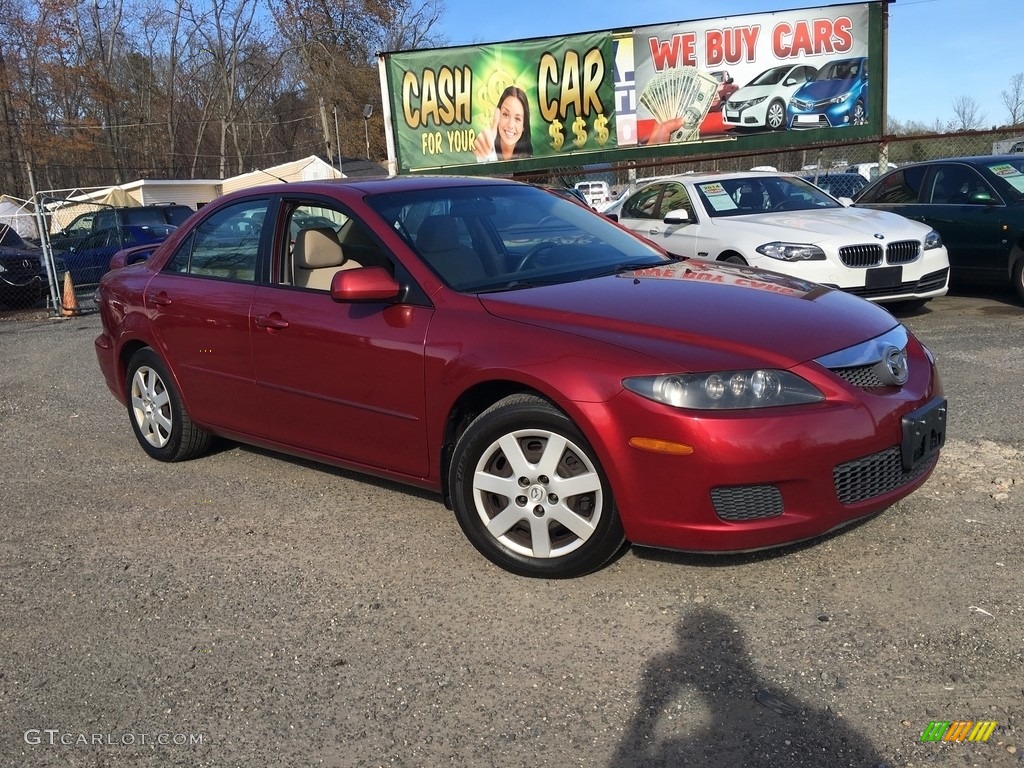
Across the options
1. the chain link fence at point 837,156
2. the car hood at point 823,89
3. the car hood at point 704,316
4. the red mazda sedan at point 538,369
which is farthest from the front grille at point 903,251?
the car hood at point 823,89

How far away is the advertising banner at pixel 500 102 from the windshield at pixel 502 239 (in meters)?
14.4

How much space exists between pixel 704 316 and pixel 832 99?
53.7 feet

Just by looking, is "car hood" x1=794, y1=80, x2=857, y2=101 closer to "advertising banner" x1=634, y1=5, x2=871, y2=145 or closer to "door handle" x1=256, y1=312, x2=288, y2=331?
"advertising banner" x1=634, y1=5, x2=871, y2=145

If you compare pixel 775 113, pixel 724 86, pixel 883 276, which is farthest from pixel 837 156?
pixel 883 276

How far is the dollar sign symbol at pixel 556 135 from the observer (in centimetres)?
1883

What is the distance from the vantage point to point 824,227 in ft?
27.7

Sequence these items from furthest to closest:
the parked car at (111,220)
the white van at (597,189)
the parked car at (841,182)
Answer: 1. the white van at (597,189)
2. the parked car at (841,182)
3. the parked car at (111,220)

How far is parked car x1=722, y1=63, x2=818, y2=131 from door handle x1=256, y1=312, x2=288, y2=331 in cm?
1563

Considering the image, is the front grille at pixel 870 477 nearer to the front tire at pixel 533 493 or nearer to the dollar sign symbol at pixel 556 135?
the front tire at pixel 533 493

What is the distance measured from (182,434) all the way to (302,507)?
45.0 inches

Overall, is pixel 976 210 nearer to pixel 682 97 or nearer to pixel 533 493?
pixel 533 493

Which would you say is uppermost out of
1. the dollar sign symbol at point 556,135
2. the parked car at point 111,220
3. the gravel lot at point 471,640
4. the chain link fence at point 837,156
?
the dollar sign symbol at point 556,135

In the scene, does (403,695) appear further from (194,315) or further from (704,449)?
(194,315)

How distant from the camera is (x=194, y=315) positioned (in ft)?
16.1
